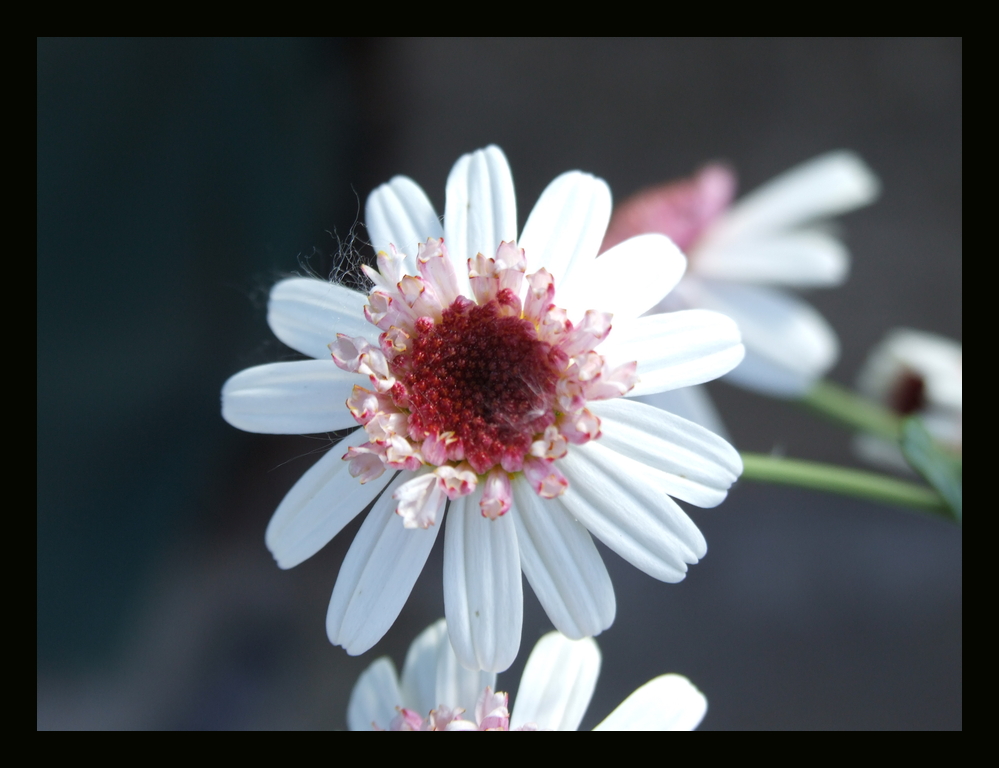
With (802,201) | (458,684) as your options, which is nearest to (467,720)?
(458,684)

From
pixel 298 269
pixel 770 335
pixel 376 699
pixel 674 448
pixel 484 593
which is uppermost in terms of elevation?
pixel 298 269

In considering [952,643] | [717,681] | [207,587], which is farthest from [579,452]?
[207,587]

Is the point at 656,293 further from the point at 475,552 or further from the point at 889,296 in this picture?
the point at 889,296

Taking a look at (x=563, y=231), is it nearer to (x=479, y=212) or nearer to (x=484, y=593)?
(x=479, y=212)

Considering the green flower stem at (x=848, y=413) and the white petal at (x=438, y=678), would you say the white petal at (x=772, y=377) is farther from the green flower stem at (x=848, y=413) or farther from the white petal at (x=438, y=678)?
A: the white petal at (x=438, y=678)

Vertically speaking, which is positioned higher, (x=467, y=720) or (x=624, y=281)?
(x=624, y=281)

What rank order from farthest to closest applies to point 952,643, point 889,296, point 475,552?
point 889,296 < point 952,643 < point 475,552

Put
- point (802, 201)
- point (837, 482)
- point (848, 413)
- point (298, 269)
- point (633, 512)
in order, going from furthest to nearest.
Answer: point (298, 269)
point (802, 201)
point (848, 413)
point (837, 482)
point (633, 512)

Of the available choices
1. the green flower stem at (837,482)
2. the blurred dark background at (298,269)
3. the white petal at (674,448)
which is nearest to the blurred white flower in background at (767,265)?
the green flower stem at (837,482)
